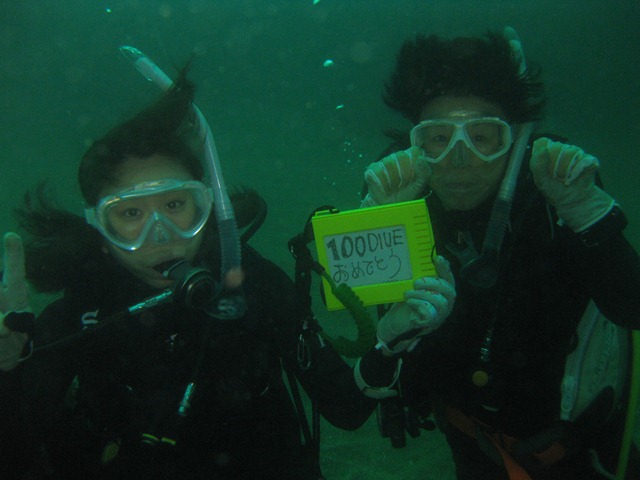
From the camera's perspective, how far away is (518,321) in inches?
104

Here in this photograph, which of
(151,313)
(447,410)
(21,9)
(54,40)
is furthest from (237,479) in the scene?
(54,40)

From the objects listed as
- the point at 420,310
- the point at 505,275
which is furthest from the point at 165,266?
the point at 505,275

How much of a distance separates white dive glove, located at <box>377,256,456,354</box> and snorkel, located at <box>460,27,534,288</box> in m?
0.16

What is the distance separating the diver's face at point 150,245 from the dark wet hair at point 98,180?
5cm

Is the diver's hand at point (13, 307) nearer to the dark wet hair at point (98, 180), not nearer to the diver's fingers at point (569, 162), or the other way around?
the dark wet hair at point (98, 180)

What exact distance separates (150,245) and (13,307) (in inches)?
27.6

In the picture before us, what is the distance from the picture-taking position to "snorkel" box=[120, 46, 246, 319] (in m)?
2.23

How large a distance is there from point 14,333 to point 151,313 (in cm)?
69

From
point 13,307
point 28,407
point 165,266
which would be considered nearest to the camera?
point 13,307

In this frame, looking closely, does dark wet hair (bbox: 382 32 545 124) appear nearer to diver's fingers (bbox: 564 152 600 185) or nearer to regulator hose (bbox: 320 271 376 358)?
diver's fingers (bbox: 564 152 600 185)

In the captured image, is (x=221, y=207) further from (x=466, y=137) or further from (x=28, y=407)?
(x=466, y=137)

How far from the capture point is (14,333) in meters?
1.93

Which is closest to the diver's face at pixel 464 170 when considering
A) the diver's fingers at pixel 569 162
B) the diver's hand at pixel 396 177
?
the diver's hand at pixel 396 177

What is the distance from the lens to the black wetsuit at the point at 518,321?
2.60m
